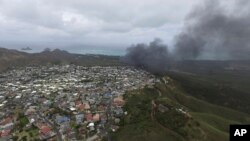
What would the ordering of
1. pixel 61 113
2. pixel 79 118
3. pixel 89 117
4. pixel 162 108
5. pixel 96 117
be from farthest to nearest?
pixel 162 108 < pixel 61 113 < pixel 89 117 < pixel 96 117 < pixel 79 118

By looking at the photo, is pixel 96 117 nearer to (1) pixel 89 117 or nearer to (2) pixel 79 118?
(1) pixel 89 117

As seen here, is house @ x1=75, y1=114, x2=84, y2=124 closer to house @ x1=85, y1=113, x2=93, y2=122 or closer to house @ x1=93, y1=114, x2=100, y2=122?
house @ x1=85, y1=113, x2=93, y2=122

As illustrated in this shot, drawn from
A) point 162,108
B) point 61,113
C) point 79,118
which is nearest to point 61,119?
point 61,113

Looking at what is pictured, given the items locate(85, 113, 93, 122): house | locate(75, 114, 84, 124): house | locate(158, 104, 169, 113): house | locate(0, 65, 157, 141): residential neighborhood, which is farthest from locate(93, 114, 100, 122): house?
locate(158, 104, 169, 113): house

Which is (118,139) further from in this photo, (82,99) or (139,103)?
(82,99)

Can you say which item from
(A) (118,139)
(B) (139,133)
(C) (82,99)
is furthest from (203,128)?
(C) (82,99)

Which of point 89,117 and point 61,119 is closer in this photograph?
point 61,119

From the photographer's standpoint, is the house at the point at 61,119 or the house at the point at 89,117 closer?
the house at the point at 61,119

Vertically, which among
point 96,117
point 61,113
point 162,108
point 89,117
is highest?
point 162,108

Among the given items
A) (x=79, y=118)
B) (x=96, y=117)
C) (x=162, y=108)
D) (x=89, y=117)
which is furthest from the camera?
(x=162, y=108)

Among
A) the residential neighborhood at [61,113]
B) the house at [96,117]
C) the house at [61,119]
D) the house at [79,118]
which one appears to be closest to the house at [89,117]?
the residential neighborhood at [61,113]

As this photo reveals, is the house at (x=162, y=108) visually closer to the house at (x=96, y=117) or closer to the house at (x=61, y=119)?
the house at (x=96, y=117)
